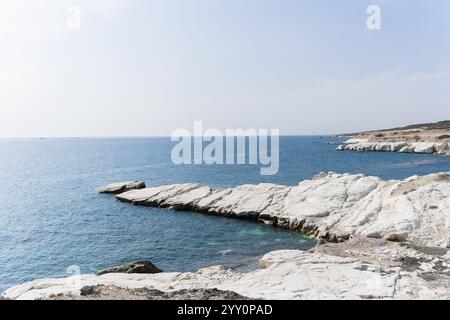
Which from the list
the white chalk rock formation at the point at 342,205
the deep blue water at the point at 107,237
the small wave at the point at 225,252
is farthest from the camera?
the small wave at the point at 225,252

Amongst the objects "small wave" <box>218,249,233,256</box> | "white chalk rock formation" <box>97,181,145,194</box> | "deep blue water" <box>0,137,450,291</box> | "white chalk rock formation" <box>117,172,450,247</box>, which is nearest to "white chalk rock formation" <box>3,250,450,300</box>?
"deep blue water" <box>0,137,450,291</box>

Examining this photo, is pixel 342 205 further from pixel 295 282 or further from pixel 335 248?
pixel 295 282

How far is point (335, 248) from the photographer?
1104 inches

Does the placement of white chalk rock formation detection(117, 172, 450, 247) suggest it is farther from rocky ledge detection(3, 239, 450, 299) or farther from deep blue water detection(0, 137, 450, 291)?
rocky ledge detection(3, 239, 450, 299)

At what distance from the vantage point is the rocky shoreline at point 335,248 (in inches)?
699

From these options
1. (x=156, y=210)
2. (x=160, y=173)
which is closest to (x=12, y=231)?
(x=156, y=210)

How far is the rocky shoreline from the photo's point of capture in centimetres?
1777

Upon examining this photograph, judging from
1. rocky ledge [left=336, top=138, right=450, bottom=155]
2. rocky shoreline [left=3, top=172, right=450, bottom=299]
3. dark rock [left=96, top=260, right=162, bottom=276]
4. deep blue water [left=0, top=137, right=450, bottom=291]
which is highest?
rocky ledge [left=336, top=138, right=450, bottom=155]

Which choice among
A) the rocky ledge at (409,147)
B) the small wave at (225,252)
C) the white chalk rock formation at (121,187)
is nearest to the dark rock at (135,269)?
the small wave at (225,252)

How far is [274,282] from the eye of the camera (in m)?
19.7

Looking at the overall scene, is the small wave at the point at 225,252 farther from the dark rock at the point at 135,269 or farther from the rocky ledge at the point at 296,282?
the dark rock at the point at 135,269
